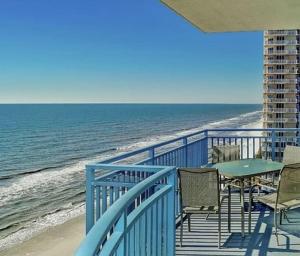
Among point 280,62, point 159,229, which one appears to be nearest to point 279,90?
point 280,62

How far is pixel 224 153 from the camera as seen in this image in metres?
5.81

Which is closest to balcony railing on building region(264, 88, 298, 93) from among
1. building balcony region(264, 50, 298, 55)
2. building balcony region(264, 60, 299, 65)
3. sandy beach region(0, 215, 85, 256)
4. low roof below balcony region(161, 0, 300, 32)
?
building balcony region(264, 60, 299, 65)

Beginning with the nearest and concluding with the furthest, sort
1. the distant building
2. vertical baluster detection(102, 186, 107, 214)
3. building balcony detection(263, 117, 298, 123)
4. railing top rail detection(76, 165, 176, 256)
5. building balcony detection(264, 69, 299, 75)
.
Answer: railing top rail detection(76, 165, 176, 256), vertical baluster detection(102, 186, 107, 214), building balcony detection(263, 117, 298, 123), the distant building, building balcony detection(264, 69, 299, 75)

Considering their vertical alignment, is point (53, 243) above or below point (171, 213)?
below

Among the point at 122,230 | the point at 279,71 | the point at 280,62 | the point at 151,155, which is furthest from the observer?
the point at 280,62

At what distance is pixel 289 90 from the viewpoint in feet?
184

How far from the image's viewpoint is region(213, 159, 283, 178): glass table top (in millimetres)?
4559

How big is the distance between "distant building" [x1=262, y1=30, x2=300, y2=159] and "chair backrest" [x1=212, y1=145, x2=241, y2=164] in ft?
169

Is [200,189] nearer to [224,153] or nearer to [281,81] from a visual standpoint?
[224,153]

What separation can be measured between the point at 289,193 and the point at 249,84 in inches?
2840

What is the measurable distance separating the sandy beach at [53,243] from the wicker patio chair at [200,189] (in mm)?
7855

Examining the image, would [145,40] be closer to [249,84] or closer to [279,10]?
[249,84]

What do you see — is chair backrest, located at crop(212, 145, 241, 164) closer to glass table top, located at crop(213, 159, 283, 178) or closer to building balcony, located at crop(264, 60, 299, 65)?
glass table top, located at crop(213, 159, 283, 178)

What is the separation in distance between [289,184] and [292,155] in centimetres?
129
